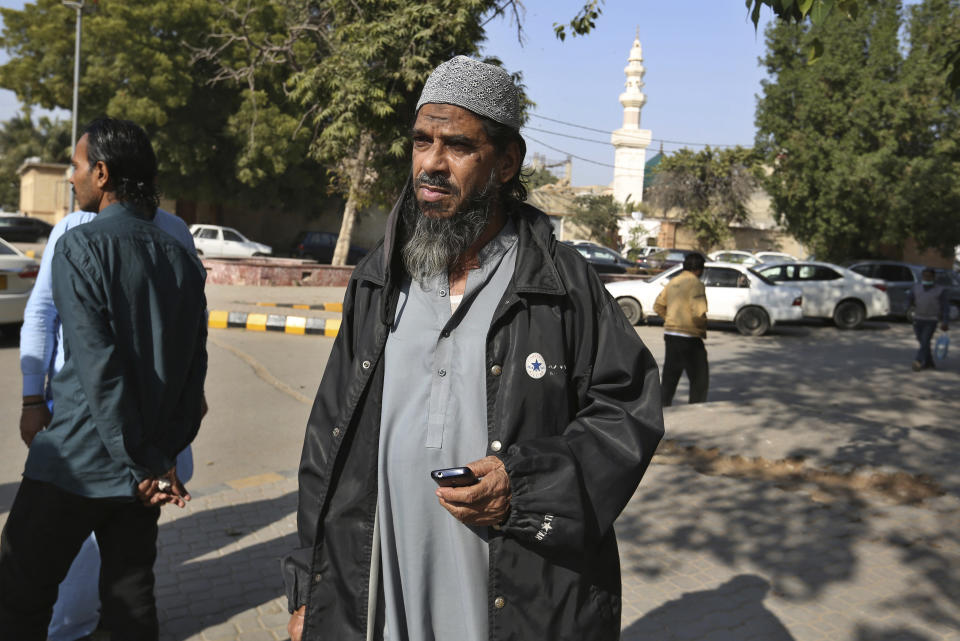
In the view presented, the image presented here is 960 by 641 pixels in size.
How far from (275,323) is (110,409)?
10930 millimetres

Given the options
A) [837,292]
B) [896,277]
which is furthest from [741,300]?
[896,277]

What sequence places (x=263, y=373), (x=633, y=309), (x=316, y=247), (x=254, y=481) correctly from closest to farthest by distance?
(x=254, y=481) < (x=263, y=373) < (x=633, y=309) < (x=316, y=247)

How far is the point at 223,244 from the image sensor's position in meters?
29.0

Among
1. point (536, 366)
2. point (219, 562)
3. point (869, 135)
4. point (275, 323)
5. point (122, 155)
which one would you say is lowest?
point (219, 562)

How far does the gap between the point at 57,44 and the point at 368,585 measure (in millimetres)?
29785

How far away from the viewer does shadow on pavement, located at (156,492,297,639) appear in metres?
3.76

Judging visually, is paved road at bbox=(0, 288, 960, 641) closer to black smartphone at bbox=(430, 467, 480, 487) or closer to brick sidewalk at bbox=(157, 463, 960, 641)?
brick sidewalk at bbox=(157, 463, 960, 641)

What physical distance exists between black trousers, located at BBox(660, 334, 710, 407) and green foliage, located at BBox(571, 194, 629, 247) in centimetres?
4015

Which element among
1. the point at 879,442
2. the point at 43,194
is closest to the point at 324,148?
the point at 879,442

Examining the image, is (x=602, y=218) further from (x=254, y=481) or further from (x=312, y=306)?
(x=254, y=481)

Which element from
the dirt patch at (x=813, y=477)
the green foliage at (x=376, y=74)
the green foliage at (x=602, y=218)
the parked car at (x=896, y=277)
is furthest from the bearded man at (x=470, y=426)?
the green foliage at (x=602, y=218)

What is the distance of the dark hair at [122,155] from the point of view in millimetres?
2674

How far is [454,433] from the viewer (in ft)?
6.16

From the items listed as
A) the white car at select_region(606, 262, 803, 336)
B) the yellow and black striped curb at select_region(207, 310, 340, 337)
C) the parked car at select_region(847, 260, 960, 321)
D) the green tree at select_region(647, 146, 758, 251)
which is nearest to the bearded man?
the yellow and black striped curb at select_region(207, 310, 340, 337)
